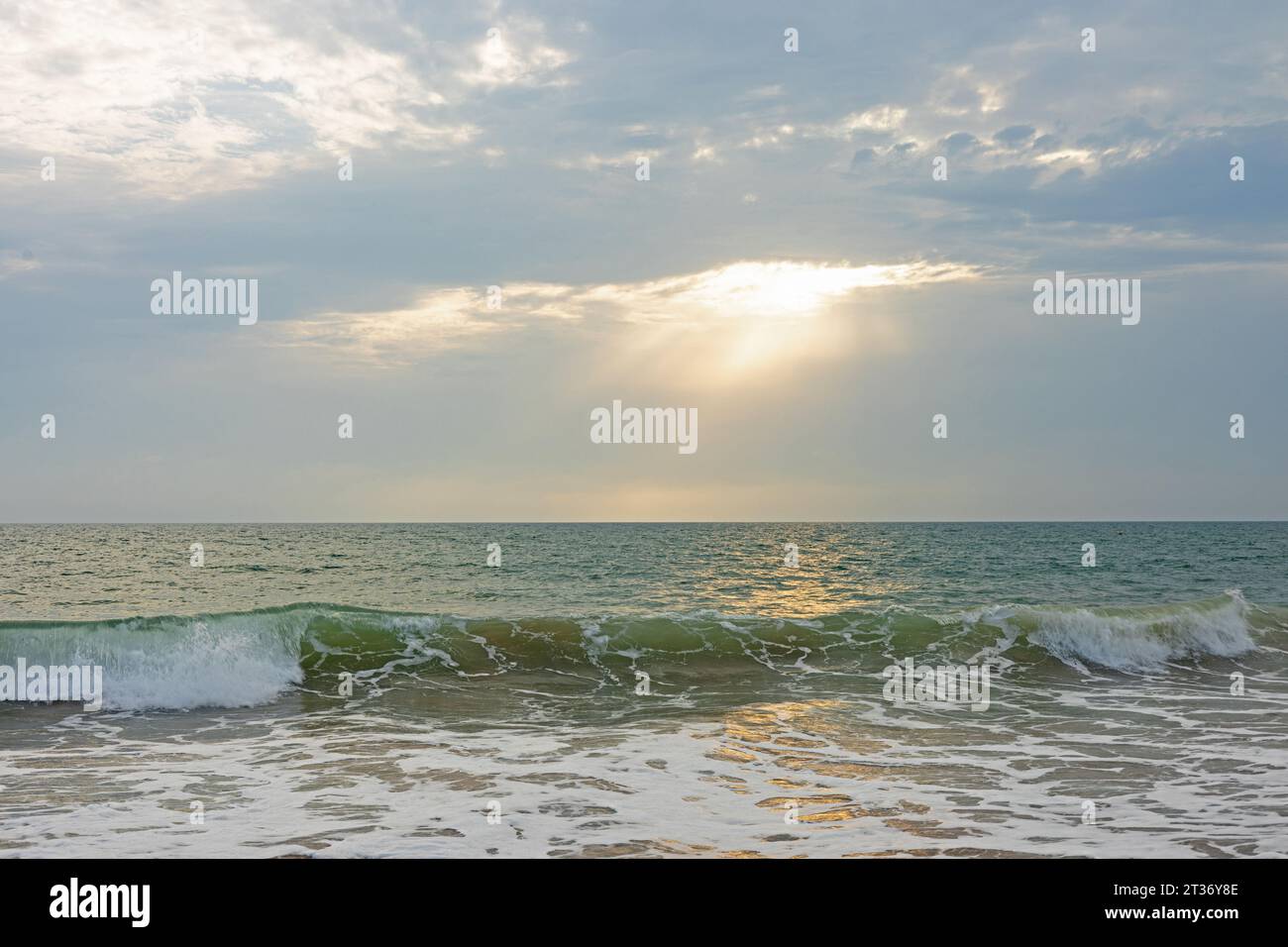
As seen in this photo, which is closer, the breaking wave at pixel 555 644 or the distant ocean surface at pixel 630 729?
the distant ocean surface at pixel 630 729

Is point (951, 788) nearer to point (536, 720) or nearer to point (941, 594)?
point (536, 720)

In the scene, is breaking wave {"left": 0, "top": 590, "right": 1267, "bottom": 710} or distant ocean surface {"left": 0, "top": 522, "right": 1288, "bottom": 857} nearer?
distant ocean surface {"left": 0, "top": 522, "right": 1288, "bottom": 857}

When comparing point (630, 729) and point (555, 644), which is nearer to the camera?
point (630, 729)

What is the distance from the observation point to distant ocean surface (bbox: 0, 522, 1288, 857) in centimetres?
1015

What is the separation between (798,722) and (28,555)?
60406mm

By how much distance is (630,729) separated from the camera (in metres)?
16.3

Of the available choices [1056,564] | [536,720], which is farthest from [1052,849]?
[1056,564]

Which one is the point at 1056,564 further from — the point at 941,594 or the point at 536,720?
the point at 536,720

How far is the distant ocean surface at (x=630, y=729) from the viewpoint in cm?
1015

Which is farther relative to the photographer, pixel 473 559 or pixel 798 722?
pixel 473 559

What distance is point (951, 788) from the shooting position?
39.2ft
